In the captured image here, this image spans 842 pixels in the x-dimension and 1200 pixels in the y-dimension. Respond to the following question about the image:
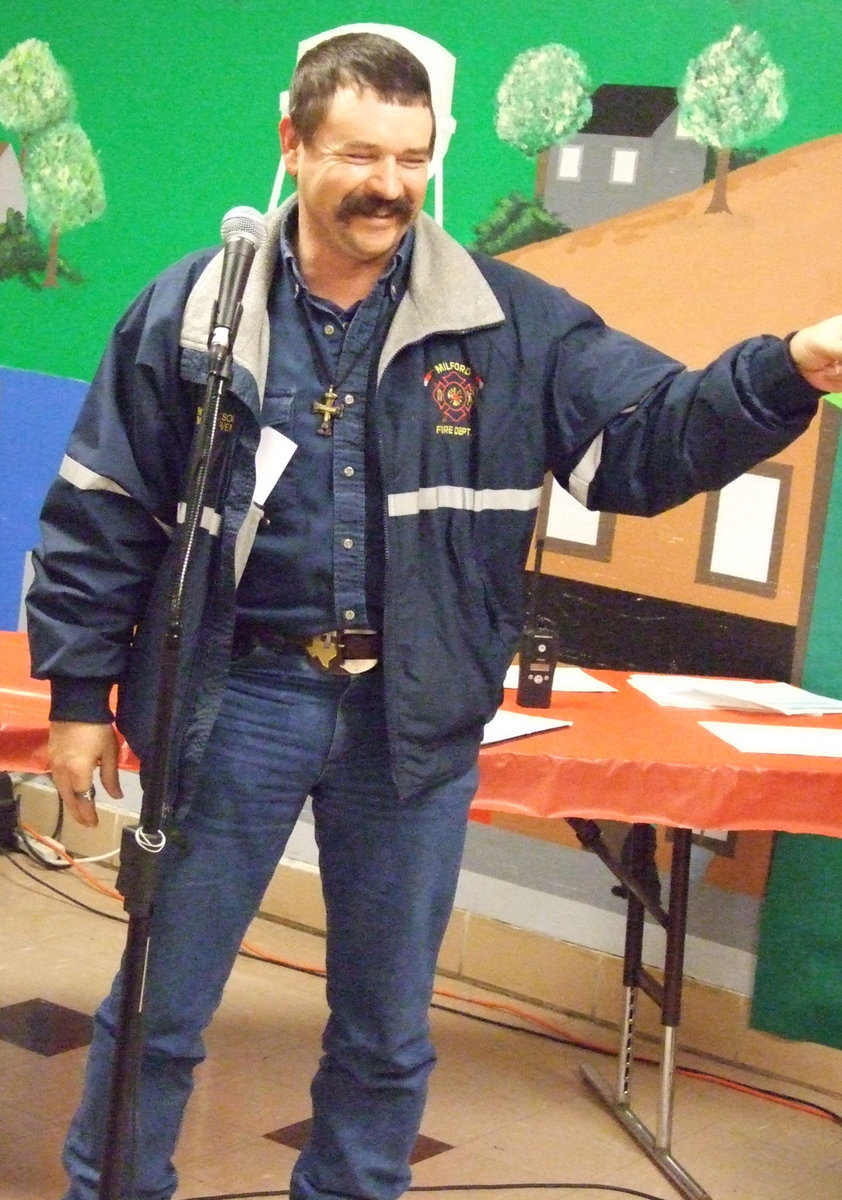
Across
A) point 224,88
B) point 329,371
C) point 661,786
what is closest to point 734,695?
point 661,786

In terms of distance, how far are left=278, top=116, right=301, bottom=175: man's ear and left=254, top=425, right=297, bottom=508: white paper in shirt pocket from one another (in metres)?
0.31

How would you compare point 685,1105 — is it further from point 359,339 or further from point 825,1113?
point 359,339

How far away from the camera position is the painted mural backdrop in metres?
2.79

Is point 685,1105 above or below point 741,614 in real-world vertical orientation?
below

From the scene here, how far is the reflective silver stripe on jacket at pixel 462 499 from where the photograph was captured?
1662 millimetres

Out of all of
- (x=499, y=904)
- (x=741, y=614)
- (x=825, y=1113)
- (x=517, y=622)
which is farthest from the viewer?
(x=499, y=904)

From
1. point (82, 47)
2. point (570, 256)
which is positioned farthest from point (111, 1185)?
point (82, 47)

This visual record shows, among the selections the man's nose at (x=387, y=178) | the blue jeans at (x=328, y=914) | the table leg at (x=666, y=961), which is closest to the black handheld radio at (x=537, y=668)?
the table leg at (x=666, y=961)

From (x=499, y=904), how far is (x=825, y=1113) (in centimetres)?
81

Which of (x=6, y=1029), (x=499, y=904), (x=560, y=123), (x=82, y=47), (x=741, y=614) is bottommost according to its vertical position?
(x=6, y=1029)

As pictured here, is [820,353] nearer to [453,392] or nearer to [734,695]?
[453,392]

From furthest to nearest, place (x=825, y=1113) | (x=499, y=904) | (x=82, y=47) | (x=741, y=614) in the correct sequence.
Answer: (x=82, y=47) → (x=499, y=904) → (x=741, y=614) → (x=825, y=1113)

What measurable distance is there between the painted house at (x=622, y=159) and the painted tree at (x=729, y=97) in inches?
1.3

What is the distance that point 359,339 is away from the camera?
1.71m
